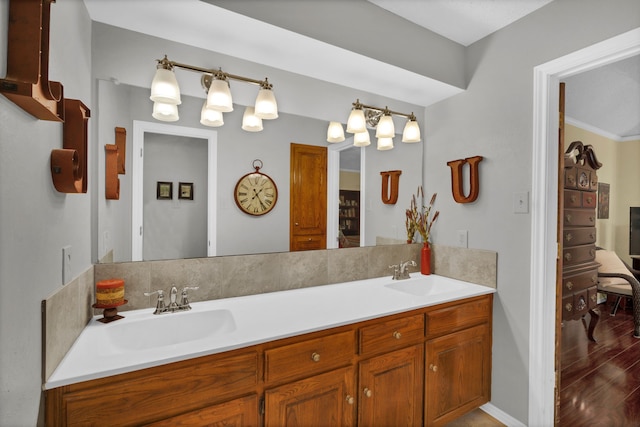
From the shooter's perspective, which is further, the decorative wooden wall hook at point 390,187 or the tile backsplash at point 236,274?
the decorative wooden wall hook at point 390,187

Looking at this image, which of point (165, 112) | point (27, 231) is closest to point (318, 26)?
point (165, 112)

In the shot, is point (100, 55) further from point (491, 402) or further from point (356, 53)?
point (491, 402)

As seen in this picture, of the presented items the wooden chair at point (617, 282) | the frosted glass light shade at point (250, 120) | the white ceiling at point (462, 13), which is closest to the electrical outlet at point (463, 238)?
the white ceiling at point (462, 13)

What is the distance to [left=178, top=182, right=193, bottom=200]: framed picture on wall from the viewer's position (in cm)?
165

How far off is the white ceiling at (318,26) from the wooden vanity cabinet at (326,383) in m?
1.40

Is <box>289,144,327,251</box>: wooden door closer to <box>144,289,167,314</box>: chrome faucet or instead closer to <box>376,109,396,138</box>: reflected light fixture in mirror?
<box>376,109,396,138</box>: reflected light fixture in mirror

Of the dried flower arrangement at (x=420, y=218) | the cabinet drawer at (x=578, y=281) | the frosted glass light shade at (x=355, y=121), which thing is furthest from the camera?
the cabinet drawer at (x=578, y=281)

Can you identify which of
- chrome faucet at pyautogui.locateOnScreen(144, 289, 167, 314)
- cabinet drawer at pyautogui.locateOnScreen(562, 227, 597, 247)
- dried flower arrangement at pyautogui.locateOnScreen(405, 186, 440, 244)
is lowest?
chrome faucet at pyautogui.locateOnScreen(144, 289, 167, 314)

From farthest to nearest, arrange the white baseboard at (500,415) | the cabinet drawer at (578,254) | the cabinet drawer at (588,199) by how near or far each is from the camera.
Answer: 1. the cabinet drawer at (588,199)
2. the cabinet drawer at (578,254)
3. the white baseboard at (500,415)

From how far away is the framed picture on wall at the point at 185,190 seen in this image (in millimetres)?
1648

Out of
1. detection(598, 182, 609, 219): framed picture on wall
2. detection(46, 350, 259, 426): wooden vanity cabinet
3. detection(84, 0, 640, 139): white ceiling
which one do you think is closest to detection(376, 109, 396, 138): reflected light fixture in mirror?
detection(84, 0, 640, 139): white ceiling

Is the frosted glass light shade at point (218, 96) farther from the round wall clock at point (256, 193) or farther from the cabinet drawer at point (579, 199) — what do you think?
the cabinet drawer at point (579, 199)

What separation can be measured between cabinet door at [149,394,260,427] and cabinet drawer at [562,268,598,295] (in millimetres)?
2839

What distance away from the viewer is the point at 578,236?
3.07 m
